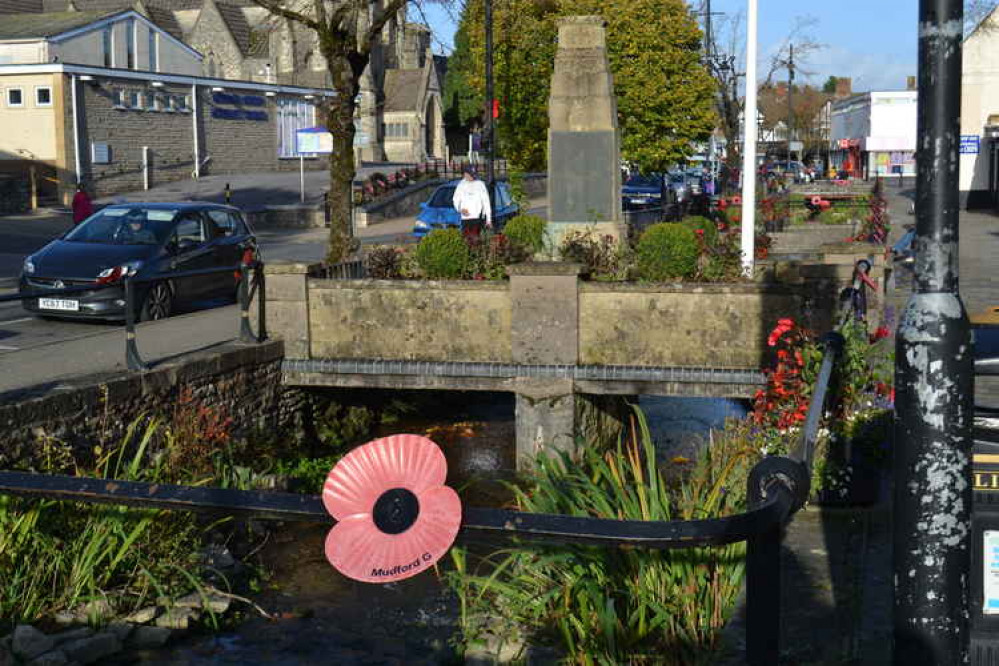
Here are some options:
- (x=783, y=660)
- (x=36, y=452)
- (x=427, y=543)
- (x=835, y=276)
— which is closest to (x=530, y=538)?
(x=427, y=543)

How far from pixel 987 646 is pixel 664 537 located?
1.81 meters

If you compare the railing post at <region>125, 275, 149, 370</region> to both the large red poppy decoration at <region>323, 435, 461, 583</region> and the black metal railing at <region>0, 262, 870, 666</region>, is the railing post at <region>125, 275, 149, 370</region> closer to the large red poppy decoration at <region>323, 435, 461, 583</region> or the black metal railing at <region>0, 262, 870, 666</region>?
the black metal railing at <region>0, 262, 870, 666</region>

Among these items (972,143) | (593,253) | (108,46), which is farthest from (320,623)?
(108,46)

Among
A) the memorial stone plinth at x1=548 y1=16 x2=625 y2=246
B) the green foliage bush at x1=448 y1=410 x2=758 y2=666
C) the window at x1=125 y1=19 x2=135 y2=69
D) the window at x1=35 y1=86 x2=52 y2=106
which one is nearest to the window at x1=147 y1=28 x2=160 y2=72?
the window at x1=125 y1=19 x2=135 y2=69

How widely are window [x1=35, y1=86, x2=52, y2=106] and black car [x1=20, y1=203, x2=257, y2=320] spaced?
90.0 feet

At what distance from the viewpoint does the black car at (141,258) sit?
15414 millimetres

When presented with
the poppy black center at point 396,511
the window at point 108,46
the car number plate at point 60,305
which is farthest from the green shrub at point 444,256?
the window at point 108,46

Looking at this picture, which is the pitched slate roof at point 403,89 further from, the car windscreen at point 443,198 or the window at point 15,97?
the car windscreen at point 443,198

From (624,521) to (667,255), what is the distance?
38.0ft

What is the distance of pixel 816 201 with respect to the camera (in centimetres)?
2853

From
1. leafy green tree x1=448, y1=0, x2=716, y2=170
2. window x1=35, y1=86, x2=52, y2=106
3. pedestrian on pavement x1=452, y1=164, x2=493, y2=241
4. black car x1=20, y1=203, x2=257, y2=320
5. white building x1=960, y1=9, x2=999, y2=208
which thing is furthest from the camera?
white building x1=960, y1=9, x2=999, y2=208

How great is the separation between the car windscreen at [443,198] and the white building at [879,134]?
49.9 metres

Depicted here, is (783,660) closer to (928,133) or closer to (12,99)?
(928,133)

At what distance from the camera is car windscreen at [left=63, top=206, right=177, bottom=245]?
1642 centimetres
